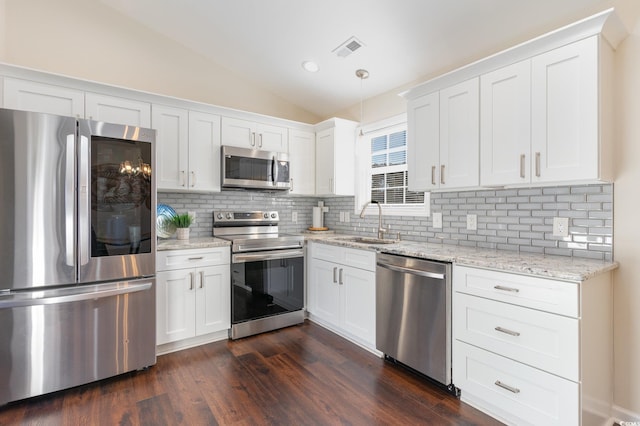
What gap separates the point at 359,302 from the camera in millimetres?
2918

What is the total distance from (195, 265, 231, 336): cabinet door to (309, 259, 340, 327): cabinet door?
0.92 m

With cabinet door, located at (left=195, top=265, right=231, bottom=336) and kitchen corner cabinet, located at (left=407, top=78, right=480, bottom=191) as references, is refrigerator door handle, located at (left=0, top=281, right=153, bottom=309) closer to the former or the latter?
cabinet door, located at (left=195, top=265, right=231, bottom=336)

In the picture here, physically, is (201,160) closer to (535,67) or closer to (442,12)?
(442,12)

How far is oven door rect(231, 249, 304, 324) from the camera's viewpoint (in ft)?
10.2

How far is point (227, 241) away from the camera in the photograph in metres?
3.06

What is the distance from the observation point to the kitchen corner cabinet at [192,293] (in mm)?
2736

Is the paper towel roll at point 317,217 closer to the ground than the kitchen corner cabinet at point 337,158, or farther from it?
closer to the ground

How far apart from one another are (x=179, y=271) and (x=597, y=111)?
3164 millimetres

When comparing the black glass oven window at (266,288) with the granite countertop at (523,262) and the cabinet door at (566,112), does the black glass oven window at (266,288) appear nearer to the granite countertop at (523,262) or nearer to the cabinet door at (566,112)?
the granite countertop at (523,262)

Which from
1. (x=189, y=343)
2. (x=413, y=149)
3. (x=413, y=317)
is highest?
(x=413, y=149)

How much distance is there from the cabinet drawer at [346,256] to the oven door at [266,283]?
0.24 m

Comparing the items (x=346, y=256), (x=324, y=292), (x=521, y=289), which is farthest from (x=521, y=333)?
(x=324, y=292)

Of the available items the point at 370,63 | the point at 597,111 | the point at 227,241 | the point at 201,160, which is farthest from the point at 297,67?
the point at 597,111

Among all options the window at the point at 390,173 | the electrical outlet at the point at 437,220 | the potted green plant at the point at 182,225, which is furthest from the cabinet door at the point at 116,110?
the electrical outlet at the point at 437,220
